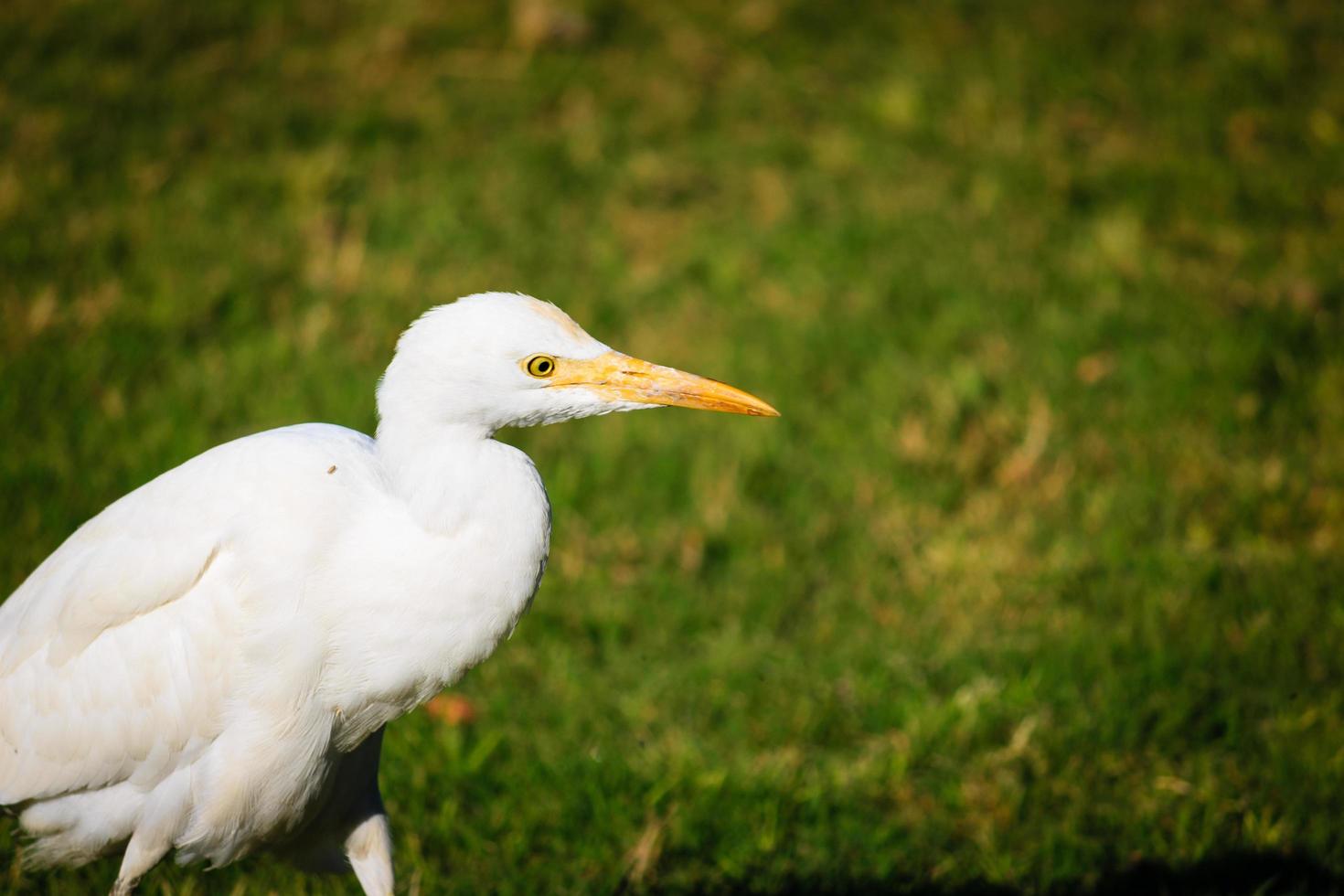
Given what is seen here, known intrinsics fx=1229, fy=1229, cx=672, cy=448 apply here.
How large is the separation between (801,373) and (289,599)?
3.75 meters

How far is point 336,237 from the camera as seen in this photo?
267 inches

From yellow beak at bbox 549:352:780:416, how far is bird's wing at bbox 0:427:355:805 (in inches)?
28.1

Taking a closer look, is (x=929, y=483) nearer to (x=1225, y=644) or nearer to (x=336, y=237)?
(x=1225, y=644)

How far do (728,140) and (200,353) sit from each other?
146 inches

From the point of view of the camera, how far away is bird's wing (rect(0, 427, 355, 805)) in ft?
9.68

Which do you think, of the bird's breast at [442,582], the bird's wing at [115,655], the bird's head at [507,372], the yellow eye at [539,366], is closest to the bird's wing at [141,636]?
the bird's wing at [115,655]

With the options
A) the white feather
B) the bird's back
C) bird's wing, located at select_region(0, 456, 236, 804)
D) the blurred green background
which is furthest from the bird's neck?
the blurred green background

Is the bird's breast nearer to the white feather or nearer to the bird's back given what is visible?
the white feather

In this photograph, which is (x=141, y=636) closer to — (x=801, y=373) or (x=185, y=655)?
(x=185, y=655)

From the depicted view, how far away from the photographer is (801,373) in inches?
245

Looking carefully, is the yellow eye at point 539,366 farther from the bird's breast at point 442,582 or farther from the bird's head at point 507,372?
the bird's breast at point 442,582

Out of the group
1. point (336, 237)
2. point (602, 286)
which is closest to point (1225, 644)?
point (602, 286)

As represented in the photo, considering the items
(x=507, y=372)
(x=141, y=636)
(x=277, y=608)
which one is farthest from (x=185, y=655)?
(x=507, y=372)

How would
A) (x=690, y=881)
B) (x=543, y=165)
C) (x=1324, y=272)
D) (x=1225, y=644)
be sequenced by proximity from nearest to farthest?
(x=690, y=881), (x=1225, y=644), (x=1324, y=272), (x=543, y=165)
